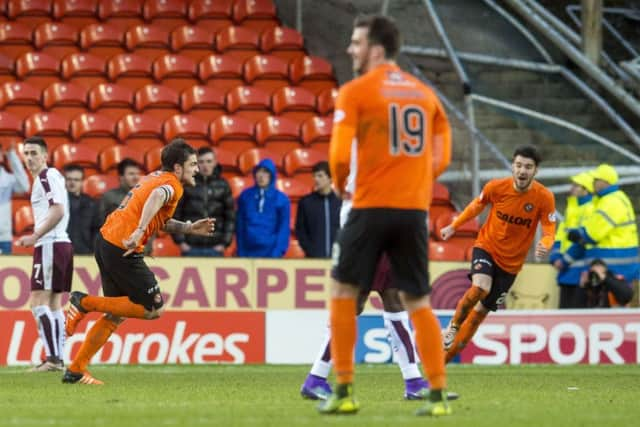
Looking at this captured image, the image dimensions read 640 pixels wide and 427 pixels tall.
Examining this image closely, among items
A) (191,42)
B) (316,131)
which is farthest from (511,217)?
(191,42)

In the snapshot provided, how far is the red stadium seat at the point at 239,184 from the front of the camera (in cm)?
1748

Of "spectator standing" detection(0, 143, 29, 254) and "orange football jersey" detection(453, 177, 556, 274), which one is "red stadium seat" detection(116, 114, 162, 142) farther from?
"orange football jersey" detection(453, 177, 556, 274)

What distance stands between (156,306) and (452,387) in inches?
95.4

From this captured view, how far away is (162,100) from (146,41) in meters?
1.53

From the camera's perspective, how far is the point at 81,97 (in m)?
19.3

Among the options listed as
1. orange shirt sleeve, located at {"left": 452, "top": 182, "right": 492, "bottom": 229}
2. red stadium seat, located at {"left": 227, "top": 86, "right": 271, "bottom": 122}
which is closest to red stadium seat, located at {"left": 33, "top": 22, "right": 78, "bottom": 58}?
red stadium seat, located at {"left": 227, "top": 86, "right": 271, "bottom": 122}

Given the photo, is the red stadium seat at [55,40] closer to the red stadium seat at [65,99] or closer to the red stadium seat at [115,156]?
→ the red stadium seat at [65,99]

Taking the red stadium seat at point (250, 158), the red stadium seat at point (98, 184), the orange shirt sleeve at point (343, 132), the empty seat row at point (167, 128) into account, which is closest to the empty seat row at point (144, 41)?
the empty seat row at point (167, 128)

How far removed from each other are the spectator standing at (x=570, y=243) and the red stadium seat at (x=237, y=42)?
20.8 ft

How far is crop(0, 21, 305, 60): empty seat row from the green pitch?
744 centimetres

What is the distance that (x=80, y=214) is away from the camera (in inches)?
609

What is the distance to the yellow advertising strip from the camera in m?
15.2

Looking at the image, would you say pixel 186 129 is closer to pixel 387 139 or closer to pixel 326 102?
pixel 326 102

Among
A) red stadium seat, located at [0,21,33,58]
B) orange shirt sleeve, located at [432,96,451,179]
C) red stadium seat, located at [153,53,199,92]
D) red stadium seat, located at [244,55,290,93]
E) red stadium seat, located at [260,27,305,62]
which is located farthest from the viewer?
red stadium seat, located at [260,27,305,62]
